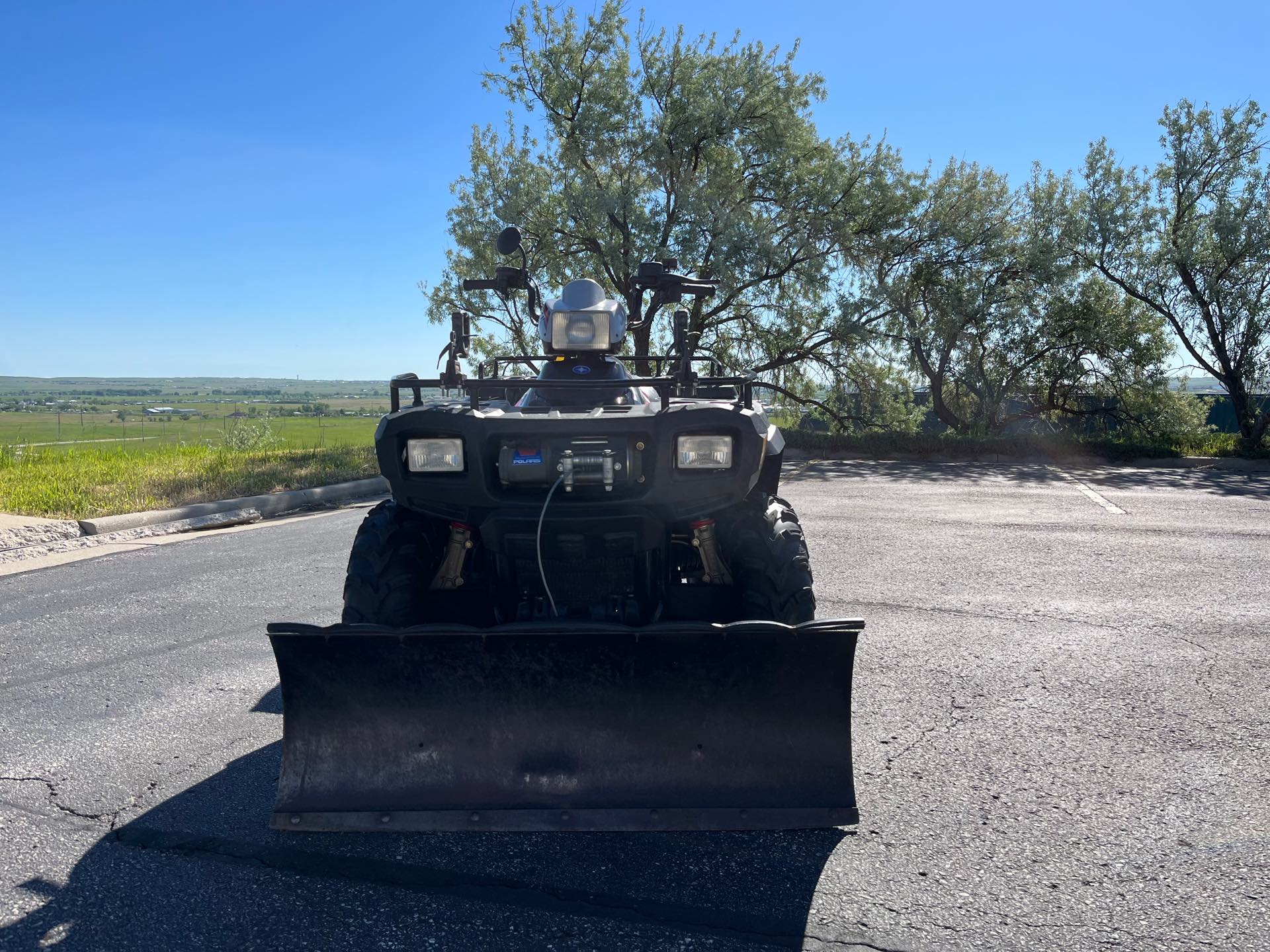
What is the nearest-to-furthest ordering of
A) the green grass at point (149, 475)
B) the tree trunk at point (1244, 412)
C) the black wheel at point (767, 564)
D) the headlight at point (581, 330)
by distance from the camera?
1. the black wheel at point (767, 564)
2. the headlight at point (581, 330)
3. the green grass at point (149, 475)
4. the tree trunk at point (1244, 412)

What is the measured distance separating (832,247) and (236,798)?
1650 centimetres

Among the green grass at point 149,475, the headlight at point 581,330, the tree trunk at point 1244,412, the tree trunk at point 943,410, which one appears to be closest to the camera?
Result: the headlight at point 581,330

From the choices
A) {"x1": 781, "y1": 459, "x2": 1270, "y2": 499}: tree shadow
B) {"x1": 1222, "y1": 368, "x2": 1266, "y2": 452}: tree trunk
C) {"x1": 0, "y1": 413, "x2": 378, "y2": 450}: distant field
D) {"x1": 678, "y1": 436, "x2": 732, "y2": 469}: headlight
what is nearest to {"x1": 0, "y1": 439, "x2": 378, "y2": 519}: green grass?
{"x1": 781, "y1": 459, "x2": 1270, "y2": 499}: tree shadow

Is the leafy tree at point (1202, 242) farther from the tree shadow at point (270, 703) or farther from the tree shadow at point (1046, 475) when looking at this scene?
the tree shadow at point (270, 703)

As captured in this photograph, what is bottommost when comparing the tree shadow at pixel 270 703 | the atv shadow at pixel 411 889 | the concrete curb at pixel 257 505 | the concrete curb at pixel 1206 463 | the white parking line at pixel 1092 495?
the atv shadow at pixel 411 889

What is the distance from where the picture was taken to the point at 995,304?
1811 cm

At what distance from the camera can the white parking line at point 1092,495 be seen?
34.9ft

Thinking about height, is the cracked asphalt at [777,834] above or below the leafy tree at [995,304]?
below

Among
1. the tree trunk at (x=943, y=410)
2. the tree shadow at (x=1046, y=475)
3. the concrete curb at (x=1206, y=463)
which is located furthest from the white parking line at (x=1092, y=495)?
the tree trunk at (x=943, y=410)

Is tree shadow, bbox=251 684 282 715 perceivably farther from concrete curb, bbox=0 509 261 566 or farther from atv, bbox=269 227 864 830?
concrete curb, bbox=0 509 261 566

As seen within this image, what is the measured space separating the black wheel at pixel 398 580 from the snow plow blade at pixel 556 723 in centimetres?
63

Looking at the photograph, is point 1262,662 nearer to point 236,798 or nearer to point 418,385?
point 418,385

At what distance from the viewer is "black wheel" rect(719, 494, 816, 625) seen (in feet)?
12.5

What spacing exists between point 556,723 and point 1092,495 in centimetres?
1087
